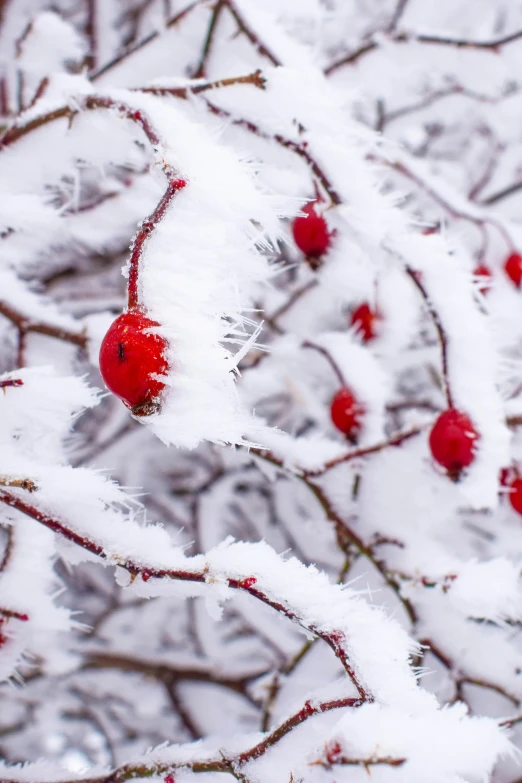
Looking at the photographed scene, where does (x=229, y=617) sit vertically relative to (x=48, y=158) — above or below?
below

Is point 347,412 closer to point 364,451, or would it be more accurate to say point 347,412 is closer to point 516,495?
point 364,451

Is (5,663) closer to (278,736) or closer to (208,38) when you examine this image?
(278,736)

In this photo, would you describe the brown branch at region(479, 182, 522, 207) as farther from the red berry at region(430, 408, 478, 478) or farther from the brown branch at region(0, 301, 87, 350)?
the brown branch at region(0, 301, 87, 350)

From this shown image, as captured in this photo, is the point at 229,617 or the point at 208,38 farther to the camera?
the point at 229,617

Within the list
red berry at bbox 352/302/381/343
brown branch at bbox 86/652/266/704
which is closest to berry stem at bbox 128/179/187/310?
red berry at bbox 352/302/381/343

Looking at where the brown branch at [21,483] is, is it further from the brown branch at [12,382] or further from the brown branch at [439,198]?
the brown branch at [439,198]

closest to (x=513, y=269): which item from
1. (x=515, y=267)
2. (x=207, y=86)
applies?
(x=515, y=267)

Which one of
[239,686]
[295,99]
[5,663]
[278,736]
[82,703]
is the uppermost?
[295,99]

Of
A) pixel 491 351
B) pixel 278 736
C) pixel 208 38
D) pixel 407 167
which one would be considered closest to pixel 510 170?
pixel 407 167

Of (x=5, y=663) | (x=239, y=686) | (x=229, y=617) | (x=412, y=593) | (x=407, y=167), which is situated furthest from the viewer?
(x=229, y=617)
